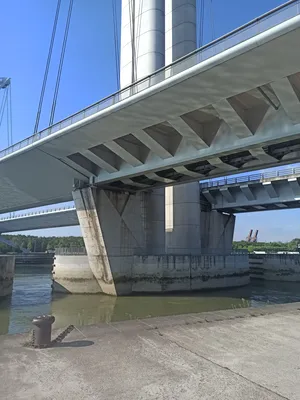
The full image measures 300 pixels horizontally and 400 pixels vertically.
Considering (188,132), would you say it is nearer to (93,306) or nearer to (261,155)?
(261,155)

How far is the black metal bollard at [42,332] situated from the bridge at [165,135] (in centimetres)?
1273

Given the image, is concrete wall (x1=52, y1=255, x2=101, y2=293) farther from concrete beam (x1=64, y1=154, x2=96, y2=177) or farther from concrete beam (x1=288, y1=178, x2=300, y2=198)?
concrete beam (x1=288, y1=178, x2=300, y2=198)

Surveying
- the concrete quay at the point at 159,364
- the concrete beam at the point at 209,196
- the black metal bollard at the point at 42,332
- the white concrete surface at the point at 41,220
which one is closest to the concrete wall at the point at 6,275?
the concrete quay at the point at 159,364

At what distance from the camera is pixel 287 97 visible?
50.6 feet

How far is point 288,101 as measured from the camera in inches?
611

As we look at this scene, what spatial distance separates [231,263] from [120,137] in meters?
21.3

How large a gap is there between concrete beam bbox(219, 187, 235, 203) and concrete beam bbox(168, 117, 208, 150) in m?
26.0

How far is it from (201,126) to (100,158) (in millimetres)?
9488

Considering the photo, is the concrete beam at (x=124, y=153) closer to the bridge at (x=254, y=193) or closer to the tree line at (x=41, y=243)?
the bridge at (x=254, y=193)

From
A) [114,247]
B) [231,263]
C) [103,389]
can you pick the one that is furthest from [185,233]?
[103,389]

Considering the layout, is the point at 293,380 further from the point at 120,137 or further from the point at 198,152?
the point at 120,137

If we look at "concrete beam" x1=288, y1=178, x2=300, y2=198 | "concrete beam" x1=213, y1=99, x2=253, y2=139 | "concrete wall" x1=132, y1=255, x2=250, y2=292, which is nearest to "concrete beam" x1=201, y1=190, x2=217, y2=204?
"concrete beam" x1=288, y1=178, x2=300, y2=198

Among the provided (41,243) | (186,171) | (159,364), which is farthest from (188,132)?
(41,243)

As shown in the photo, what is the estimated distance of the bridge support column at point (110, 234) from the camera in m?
29.7
